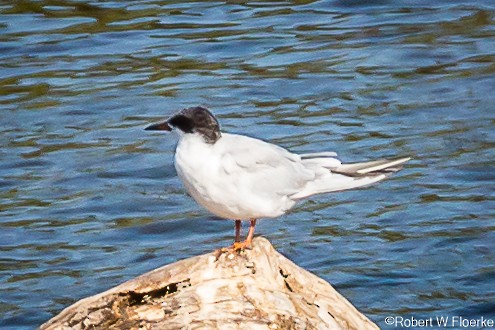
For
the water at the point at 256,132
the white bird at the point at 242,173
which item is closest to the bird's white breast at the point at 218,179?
the white bird at the point at 242,173

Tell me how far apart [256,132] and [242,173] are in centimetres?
528

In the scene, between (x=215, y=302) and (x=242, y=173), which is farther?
(x=242, y=173)

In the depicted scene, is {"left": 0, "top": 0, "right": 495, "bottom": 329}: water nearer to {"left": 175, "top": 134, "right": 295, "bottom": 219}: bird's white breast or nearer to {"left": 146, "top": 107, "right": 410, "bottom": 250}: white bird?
{"left": 146, "top": 107, "right": 410, "bottom": 250}: white bird

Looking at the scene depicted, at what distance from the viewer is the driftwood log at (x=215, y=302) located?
6.54 metres

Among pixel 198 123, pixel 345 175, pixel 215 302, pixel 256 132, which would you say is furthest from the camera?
pixel 256 132

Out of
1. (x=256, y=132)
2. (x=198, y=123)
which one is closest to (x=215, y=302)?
(x=198, y=123)

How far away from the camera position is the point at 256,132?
475 inches

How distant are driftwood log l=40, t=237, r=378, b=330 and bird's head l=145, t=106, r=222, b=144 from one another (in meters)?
0.60

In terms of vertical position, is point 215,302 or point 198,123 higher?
point 198,123

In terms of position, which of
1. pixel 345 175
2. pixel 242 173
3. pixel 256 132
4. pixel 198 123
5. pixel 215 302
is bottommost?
pixel 256 132

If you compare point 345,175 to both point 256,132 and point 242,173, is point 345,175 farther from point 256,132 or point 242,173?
point 256,132

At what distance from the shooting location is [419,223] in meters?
10.3

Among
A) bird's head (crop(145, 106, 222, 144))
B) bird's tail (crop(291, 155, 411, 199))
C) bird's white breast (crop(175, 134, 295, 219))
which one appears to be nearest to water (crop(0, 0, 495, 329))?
bird's tail (crop(291, 155, 411, 199))

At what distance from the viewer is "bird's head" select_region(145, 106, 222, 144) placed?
6711 millimetres
